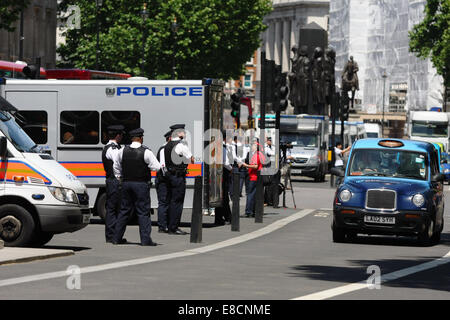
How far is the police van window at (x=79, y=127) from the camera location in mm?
23703

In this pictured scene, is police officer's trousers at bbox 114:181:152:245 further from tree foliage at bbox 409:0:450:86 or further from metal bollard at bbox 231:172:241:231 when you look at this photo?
tree foliage at bbox 409:0:450:86

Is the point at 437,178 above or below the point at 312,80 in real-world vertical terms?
below

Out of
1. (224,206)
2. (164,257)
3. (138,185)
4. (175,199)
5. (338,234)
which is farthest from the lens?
(224,206)

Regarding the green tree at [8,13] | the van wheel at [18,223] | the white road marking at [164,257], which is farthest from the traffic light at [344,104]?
the van wheel at [18,223]

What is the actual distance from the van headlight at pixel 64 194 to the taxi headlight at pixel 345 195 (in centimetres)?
478

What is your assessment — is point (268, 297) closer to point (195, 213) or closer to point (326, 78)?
point (195, 213)

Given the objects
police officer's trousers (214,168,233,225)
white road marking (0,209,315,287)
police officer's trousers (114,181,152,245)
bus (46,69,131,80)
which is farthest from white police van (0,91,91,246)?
bus (46,69,131,80)

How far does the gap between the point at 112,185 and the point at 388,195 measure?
4.36 meters

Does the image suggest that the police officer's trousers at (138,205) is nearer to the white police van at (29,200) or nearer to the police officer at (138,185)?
the police officer at (138,185)

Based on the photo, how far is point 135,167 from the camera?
1834 cm

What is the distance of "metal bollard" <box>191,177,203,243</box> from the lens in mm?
18969

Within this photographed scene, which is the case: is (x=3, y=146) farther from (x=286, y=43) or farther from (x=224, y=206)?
(x=286, y=43)

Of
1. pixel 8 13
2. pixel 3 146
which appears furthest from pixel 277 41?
pixel 3 146

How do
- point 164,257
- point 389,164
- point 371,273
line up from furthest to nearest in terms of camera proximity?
point 389,164, point 164,257, point 371,273
